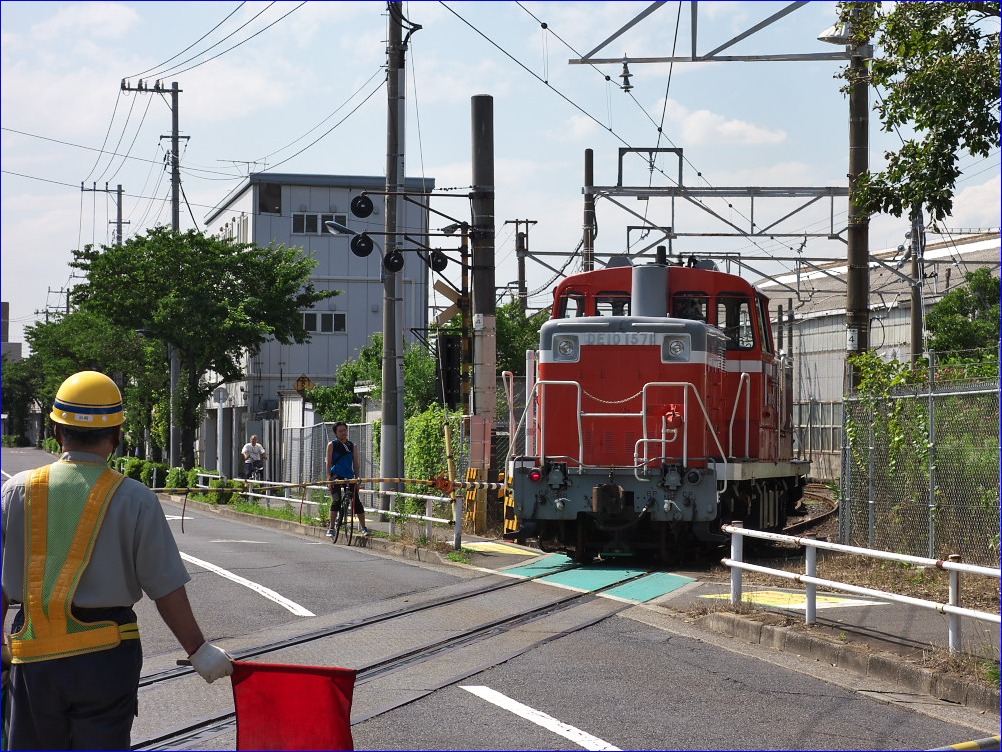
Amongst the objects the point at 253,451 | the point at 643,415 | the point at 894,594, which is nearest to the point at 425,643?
the point at 894,594

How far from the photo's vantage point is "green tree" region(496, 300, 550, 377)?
46844mm

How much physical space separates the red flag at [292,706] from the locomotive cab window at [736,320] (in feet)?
43.9

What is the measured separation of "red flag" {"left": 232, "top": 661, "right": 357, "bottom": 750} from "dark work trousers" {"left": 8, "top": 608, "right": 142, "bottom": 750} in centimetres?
44

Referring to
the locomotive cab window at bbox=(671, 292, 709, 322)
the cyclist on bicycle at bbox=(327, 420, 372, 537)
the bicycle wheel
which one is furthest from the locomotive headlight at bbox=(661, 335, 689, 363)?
the bicycle wheel

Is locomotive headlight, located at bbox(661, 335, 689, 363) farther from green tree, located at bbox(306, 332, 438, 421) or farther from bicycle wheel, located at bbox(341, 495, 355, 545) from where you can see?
green tree, located at bbox(306, 332, 438, 421)

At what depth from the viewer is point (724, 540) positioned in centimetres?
1595

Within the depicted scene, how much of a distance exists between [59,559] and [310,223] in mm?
57120

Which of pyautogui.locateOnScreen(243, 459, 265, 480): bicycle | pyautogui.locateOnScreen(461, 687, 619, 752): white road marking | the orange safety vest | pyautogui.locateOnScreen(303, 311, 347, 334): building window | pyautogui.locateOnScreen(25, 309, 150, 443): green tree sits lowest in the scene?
pyautogui.locateOnScreen(461, 687, 619, 752): white road marking

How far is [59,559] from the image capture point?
181 inches

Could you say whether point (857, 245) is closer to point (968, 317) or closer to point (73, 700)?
point (73, 700)

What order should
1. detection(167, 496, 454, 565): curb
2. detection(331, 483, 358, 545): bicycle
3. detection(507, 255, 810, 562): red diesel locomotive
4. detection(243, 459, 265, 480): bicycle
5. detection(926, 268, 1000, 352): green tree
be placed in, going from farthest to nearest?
1. detection(926, 268, 1000, 352): green tree
2. detection(243, 459, 265, 480): bicycle
3. detection(331, 483, 358, 545): bicycle
4. detection(167, 496, 454, 565): curb
5. detection(507, 255, 810, 562): red diesel locomotive

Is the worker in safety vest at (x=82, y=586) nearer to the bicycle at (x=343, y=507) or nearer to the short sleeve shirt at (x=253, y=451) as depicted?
the bicycle at (x=343, y=507)

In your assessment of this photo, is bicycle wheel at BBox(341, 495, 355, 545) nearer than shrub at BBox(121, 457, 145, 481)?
Yes

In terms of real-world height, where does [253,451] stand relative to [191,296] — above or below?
below
